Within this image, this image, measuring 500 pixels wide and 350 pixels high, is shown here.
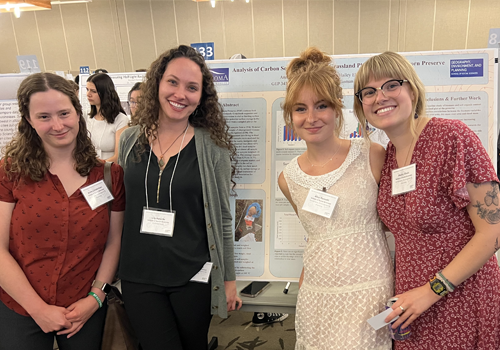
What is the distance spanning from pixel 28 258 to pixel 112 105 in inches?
73.7

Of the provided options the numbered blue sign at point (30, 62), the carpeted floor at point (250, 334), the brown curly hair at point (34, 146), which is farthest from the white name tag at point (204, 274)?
the numbered blue sign at point (30, 62)

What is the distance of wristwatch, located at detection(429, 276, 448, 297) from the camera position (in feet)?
3.71

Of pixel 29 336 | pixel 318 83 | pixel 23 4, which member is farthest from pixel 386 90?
pixel 23 4

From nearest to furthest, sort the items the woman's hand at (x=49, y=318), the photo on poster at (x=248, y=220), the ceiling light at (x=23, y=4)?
the woman's hand at (x=49, y=318), the photo on poster at (x=248, y=220), the ceiling light at (x=23, y=4)

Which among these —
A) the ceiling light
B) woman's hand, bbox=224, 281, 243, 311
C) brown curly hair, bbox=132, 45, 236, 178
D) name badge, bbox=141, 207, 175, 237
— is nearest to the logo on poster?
brown curly hair, bbox=132, 45, 236, 178

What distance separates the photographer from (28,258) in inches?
55.2

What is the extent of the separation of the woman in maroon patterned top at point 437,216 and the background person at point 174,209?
72cm

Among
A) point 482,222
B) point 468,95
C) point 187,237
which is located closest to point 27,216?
point 187,237

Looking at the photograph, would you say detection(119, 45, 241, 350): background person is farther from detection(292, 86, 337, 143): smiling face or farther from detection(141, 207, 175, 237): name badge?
detection(292, 86, 337, 143): smiling face

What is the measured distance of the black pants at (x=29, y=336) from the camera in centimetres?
137

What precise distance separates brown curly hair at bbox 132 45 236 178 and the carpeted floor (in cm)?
175

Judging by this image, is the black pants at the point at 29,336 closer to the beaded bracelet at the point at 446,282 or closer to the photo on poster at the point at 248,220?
the photo on poster at the point at 248,220

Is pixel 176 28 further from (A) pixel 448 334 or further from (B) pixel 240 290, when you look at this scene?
(A) pixel 448 334

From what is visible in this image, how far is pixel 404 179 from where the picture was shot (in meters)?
1.19
